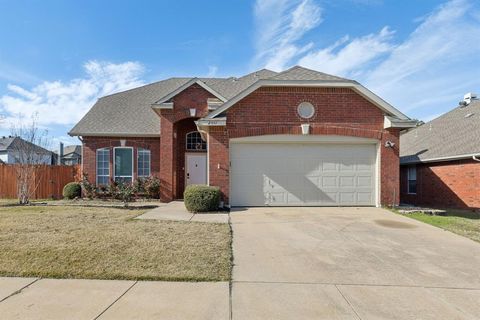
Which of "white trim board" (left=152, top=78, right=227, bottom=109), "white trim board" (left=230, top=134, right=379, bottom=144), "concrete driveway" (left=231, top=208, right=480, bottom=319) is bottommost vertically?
"concrete driveway" (left=231, top=208, right=480, bottom=319)

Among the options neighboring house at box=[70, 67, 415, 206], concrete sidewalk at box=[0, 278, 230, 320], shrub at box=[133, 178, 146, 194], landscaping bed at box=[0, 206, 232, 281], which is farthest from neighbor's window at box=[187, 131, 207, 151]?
concrete sidewalk at box=[0, 278, 230, 320]

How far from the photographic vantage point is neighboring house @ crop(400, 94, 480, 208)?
14.1 metres

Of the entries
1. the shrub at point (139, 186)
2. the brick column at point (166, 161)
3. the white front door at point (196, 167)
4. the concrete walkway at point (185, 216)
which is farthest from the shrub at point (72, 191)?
the concrete walkway at point (185, 216)

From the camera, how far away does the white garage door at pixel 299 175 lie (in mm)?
12133

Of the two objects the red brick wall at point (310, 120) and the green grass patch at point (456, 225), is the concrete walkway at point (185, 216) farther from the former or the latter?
the green grass patch at point (456, 225)

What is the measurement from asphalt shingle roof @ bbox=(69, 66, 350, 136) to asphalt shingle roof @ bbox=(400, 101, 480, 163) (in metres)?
7.98

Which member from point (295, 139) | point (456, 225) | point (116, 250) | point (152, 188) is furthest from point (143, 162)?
point (456, 225)

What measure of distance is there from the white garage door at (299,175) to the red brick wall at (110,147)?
6.25m

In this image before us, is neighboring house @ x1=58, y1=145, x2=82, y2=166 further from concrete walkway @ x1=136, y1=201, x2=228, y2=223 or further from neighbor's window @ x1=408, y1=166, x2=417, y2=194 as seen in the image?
neighbor's window @ x1=408, y1=166, x2=417, y2=194

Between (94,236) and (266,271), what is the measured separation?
428cm

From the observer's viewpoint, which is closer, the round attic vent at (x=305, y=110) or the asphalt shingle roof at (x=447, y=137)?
the round attic vent at (x=305, y=110)

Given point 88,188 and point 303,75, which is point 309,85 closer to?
point 303,75

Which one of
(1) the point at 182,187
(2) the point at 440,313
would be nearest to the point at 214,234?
(2) the point at 440,313

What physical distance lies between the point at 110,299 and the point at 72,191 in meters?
14.3
